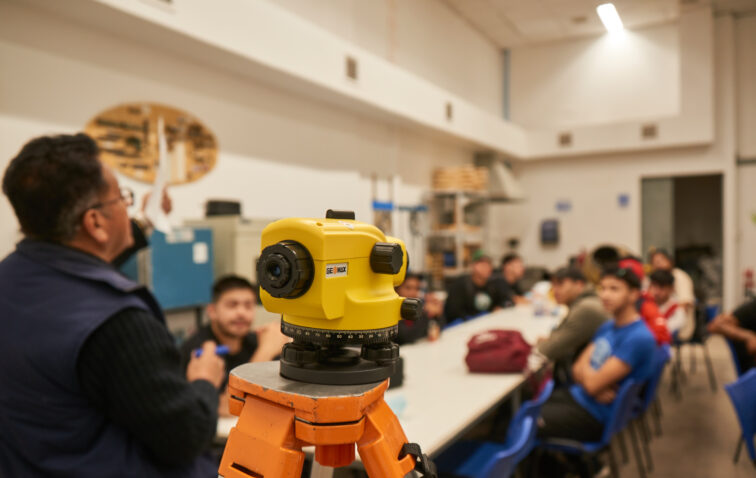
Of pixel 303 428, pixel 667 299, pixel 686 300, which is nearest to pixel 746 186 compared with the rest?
pixel 686 300

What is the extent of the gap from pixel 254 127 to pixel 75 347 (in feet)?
12.7

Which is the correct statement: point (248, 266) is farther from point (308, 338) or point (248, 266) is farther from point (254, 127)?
point (308, 338)

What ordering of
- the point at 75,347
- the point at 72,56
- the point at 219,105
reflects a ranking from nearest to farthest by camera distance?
the point at 75,347, the point at 72,56, the point at 219,105

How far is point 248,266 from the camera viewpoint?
148 inches

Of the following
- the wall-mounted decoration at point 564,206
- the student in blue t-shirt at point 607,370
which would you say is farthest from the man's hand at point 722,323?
the wall-mounted decoration at point 564,206

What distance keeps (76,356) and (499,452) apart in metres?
1.69

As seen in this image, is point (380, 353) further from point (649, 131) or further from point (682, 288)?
point (649, 131)

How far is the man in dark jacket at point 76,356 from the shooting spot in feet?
3.65

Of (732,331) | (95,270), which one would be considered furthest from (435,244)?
A: (95,270)

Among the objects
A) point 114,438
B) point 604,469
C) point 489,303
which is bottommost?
point 604,469

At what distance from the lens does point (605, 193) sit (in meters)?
9.27

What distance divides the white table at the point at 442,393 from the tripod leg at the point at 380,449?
0.70 meters

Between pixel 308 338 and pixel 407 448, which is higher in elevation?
pixel 308 338

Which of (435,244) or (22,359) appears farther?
(435,244)
